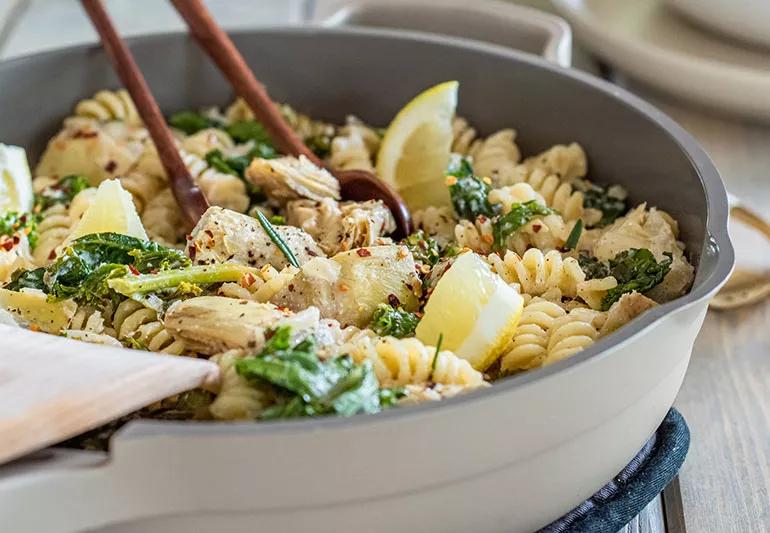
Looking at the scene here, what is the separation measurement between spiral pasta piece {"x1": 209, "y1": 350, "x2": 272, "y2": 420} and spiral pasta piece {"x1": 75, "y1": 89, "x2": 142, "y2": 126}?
1.55 m

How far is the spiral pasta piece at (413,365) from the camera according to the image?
1.94 metres

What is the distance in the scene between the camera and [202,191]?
9.32ft

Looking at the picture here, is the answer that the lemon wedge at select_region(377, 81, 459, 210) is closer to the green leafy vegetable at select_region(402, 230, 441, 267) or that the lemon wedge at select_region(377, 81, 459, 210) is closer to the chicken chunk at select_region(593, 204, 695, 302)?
the green leafy vegetable at select_region(402, 230, 441, 267)

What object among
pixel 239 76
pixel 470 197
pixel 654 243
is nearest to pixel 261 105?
pixel 239 76

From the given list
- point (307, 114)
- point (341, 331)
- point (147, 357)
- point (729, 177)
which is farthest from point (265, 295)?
point (729, 177)

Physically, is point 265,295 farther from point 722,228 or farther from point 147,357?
point 722,228

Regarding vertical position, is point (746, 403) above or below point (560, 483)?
below

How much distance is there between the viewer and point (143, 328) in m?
2.17

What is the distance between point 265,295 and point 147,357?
19.1 inches

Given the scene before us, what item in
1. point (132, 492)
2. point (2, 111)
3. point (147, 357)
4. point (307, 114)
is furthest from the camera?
point (307, 114)

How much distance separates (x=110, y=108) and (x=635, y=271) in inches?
68.0

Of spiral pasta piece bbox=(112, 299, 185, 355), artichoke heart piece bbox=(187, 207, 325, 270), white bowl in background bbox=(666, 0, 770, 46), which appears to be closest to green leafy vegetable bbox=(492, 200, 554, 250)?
artichoke heart piece bbox=(187, 207, 325, 270)

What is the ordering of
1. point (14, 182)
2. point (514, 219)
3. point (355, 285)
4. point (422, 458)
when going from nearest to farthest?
point (422, 458) < point (355, 285) < point (514, 219) < point (14, 182)

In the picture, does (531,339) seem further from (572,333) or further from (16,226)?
(16,226)
